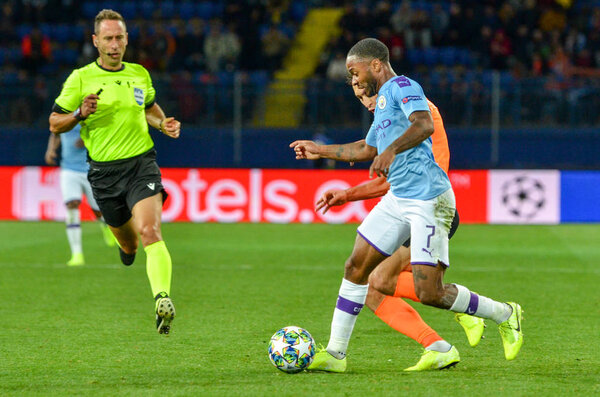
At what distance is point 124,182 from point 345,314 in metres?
2.27

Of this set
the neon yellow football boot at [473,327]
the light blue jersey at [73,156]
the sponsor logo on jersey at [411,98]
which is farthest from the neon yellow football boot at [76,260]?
the sponsor logo on jersey at [411,98]

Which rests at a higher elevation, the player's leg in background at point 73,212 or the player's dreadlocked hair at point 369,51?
the player's dreadlocked hair at point 369,51

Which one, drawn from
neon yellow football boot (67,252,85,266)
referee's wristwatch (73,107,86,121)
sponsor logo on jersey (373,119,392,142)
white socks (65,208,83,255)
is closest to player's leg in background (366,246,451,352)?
sponsor logo on jersey (373,119,392,142)

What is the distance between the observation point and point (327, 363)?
6.09m

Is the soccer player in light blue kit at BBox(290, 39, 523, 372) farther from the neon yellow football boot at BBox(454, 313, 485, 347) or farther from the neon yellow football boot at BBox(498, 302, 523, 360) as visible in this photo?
the neon yellow football boot at BBox(454, 313, 485, 347)

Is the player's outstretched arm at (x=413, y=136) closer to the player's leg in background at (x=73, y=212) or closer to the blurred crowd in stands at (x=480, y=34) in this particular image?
the player's leg in background at (x=73, y=212)

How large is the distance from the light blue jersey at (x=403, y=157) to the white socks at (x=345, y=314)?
65cm

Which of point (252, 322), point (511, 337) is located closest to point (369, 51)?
point (511, 337)

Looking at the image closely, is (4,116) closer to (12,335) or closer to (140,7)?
(140,7)

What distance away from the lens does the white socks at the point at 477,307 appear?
6000mm

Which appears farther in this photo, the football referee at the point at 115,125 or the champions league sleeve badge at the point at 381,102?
the football referee at the point at 115,125

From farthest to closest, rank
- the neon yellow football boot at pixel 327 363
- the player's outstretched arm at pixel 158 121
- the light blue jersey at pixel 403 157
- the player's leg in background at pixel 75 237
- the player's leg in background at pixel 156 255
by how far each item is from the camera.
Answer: the player's leg in background at pixel 75 237 < the player's outstretched arm at pixel 158 121 < the player's leg in background at pixel 156 255 < the neon yellow football boot at pixel 327 363 < the light blue jersey at pixel 403 157

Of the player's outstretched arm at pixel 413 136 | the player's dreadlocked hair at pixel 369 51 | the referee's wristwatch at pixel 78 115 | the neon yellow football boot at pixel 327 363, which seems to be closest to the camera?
the player's outstretched arm at pixel 413 136

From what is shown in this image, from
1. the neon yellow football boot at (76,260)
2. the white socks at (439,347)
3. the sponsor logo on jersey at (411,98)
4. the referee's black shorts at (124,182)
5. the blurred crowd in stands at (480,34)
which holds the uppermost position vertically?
the blurred crowd in stands at (480,34)
